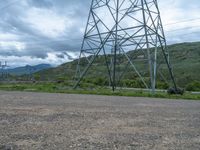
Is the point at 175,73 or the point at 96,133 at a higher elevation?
the point at 175,73

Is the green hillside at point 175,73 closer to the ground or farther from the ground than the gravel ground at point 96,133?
farther from the ground

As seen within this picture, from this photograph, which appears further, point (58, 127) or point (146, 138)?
point (58, 127)

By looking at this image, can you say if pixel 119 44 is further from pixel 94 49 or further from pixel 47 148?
pixel 47 148

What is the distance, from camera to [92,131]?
27.1 feet

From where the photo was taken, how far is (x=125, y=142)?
6.96 meters

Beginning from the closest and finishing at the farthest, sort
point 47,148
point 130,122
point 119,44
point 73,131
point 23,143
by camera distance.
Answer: point 47,148, point 23,143, point 73,131, point 130,122, point 119,44

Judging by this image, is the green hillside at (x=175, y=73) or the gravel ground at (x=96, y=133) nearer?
the gravel ground at (x=96, y=133)

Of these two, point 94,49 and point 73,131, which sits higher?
point 94,49

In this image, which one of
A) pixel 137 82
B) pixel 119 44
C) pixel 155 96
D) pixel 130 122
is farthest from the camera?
pixel 137 82

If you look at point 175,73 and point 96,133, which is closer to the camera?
point 96,133

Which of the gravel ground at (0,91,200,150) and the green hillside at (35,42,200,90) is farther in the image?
the green hillside at (35,42,200,90)

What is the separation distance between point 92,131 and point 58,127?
1085 mm

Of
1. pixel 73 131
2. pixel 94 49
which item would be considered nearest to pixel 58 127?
pixel 73 131

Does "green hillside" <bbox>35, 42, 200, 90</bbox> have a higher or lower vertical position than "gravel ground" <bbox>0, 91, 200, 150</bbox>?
higher
